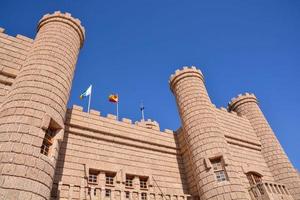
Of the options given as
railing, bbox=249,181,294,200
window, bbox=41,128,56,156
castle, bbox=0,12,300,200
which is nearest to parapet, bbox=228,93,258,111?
castle, bbox=0,12,300,200

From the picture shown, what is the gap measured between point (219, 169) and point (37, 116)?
9448mm

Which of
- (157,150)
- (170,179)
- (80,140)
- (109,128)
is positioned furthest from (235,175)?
(80,140)

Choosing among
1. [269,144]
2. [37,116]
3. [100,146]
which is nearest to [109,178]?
[100,146]

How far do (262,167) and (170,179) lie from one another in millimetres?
7276

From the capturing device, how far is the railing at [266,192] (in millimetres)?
13422

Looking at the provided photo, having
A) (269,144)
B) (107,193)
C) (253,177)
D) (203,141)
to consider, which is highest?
(269,144)

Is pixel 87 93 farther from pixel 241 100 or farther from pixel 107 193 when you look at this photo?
pixel 241 100

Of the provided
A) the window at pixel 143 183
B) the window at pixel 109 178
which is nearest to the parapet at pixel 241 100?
the window at pixel 143 183

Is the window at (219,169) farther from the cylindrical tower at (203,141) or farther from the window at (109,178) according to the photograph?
the window at (109,178)

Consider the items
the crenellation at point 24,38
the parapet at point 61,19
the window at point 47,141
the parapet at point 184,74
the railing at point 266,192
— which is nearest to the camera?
the window at point 47,141

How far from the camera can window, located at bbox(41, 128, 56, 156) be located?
10062mm

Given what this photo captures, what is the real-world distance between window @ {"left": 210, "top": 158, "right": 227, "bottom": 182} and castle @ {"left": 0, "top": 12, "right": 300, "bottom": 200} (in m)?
0.05

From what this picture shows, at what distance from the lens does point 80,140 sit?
42.9ft

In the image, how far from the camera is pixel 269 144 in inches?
746
